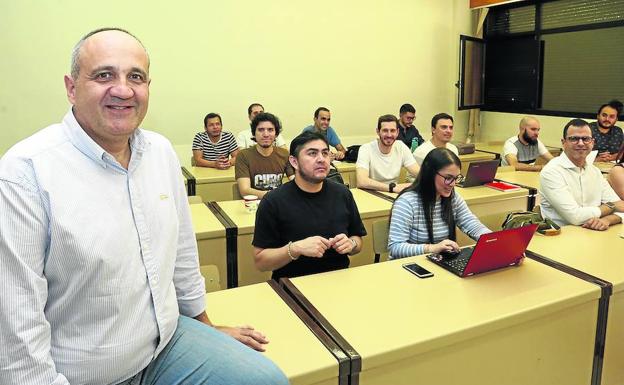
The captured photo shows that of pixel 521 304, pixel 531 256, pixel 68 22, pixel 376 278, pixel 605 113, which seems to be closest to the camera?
pixel 521 304

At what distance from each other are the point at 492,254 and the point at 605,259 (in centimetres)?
64

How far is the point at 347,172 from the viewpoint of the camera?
4.81 metres

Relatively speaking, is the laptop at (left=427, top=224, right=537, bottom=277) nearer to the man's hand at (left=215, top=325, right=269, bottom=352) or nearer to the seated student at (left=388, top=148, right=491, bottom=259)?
the seated student at (left=388, top=148, right=491, bottom=259)

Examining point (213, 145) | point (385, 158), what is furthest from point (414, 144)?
point (213, 145)

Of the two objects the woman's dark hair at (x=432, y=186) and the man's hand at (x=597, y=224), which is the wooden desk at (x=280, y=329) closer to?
the woman's dark hair at (x=432, y=186)

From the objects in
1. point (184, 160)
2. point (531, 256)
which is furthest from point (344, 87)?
point (531, 256)

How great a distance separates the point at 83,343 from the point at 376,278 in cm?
112

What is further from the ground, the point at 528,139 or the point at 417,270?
the point at 528,139

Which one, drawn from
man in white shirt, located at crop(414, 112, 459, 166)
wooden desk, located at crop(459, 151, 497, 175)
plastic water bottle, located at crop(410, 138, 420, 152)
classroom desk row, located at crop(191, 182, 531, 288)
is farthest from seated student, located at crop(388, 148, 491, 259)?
plastic water bottle, located at crop(410, 138, 420, 152)

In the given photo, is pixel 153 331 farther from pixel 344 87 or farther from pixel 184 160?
pixel 344 87

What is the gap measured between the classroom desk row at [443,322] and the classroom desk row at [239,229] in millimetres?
913

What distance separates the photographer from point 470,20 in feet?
23.9

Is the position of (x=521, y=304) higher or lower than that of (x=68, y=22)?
lower

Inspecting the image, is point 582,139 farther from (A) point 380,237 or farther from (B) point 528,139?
(B) point 528,139
